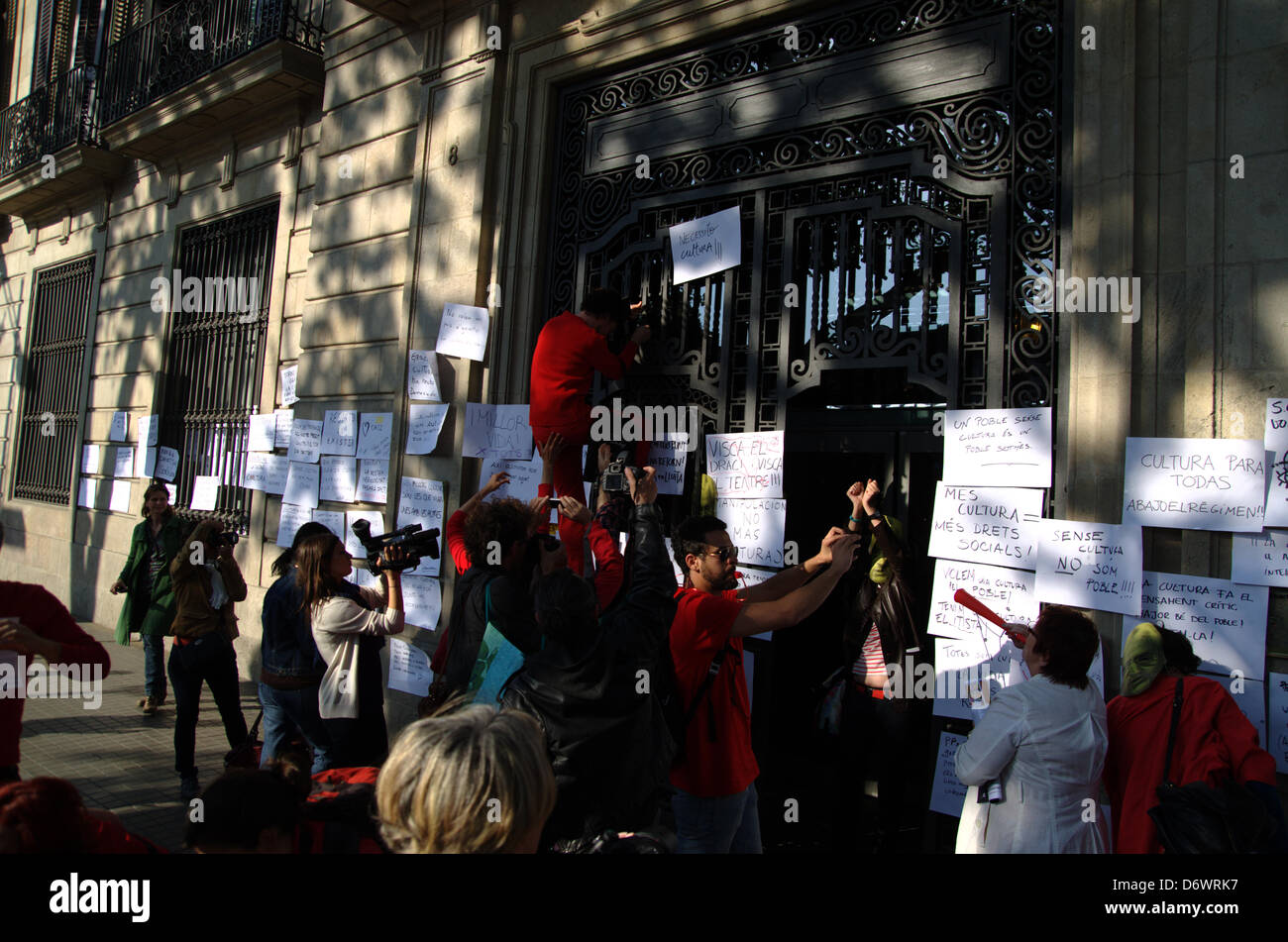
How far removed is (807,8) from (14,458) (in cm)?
1582

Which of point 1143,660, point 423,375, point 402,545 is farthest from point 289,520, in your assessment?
point 1143,660

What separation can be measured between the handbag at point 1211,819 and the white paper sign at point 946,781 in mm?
1399

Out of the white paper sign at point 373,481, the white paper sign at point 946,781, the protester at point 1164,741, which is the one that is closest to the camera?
the protester at point 1164,741

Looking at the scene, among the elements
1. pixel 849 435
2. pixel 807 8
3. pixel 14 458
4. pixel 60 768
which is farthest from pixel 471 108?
pixel 14 458

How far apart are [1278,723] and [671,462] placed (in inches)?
130

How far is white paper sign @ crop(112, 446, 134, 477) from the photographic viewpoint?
1145 centimetres

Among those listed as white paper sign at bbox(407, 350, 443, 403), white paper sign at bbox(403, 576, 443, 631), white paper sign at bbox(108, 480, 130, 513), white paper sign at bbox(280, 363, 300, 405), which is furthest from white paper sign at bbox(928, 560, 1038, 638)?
white paper sign at bbox(108, 480, 130, 513)

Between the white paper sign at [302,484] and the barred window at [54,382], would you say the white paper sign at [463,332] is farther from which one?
the barred window at [54,382]

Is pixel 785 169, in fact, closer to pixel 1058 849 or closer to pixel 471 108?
pixel 471 108

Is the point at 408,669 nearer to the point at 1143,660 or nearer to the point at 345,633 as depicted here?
the point at 345,633

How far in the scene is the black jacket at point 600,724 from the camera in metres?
2.49

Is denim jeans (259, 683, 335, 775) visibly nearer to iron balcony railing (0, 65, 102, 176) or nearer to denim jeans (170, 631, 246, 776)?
denim jeans (170, 631, 246, 776)

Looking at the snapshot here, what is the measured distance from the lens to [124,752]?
21.7 feet

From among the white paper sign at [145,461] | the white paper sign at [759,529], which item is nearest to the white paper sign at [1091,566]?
the white paper sign at [759,529]
